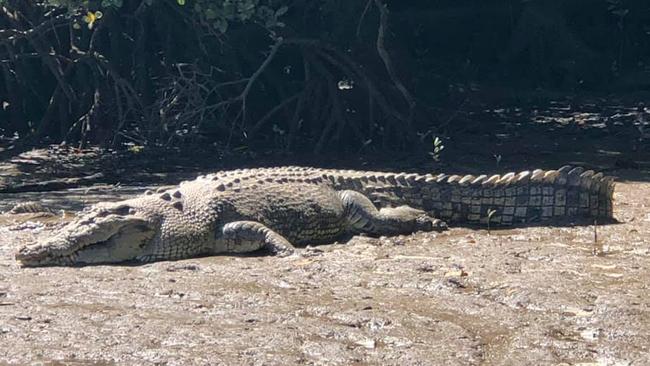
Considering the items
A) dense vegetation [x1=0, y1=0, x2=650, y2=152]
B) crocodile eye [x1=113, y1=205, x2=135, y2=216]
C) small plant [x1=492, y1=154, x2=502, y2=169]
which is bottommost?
small plant [x1=492, y1=154, x2=502, y2=169]

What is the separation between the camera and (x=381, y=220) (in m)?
7.50

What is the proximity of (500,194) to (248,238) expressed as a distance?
→ 171 cm

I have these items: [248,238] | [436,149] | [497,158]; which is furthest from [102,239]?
[497,158]

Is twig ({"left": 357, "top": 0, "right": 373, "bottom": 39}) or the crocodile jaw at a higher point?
twig ({"left": 357, "top": 0, "right": 373, "bottom": 39})

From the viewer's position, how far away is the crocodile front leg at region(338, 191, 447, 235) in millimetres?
7496

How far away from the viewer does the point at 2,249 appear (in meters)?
7.02

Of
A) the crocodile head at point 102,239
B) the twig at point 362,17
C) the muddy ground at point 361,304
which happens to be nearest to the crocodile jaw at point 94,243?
the crocodile head at point 102,239

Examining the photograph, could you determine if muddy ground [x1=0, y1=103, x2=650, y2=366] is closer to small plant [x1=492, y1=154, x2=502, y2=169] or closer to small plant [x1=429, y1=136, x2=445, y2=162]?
small plant [x1=492, y1=154, x2=502, y2=169]

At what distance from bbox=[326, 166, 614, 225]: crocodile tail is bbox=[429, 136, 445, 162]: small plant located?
2594 mm

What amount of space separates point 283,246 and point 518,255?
4.26 ft

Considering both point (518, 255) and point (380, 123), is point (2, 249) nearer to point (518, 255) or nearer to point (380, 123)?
point (518, 255)

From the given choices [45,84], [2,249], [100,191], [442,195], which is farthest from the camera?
[45,84]

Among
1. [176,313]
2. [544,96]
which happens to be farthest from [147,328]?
[544,96]

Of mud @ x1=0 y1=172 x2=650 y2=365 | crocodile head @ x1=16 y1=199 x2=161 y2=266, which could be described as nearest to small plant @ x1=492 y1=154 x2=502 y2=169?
mud @ x1=0 y1=172 x2=650 y2=365
